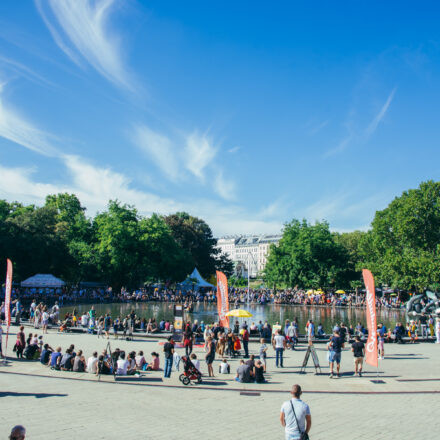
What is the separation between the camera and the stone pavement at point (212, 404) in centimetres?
955

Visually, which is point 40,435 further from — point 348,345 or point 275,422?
point 348,345

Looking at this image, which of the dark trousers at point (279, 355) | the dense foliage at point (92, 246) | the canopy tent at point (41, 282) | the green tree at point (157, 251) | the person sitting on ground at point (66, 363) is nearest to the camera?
the person sitting on ground at point (66, 363)

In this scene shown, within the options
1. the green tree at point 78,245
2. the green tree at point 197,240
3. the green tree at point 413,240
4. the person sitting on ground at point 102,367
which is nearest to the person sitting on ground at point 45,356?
the person sitting on ground at point 102,367

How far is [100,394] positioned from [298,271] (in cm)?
5649

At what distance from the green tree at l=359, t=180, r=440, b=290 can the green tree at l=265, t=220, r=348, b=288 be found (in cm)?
1113

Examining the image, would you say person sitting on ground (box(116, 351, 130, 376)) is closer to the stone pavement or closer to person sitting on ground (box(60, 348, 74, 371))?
the stone pavement

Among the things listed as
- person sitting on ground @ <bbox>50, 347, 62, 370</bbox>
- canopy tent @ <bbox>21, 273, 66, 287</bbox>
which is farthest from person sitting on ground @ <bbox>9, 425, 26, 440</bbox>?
canopy tent @ <bbox>21, 273, 66, 287</bbox>

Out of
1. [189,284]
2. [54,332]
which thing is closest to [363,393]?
[54,332]

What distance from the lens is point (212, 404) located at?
12000 millimetres

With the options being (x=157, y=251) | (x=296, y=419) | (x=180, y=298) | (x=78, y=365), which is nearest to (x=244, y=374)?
(x=78, y=365)

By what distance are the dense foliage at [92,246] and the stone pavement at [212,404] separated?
41434 mm

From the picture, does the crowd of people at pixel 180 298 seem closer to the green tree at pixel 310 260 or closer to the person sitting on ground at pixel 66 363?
the green tree at pixel 310 260

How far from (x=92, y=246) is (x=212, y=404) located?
5609 cm

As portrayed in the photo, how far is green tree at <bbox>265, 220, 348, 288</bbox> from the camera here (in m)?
65.7
